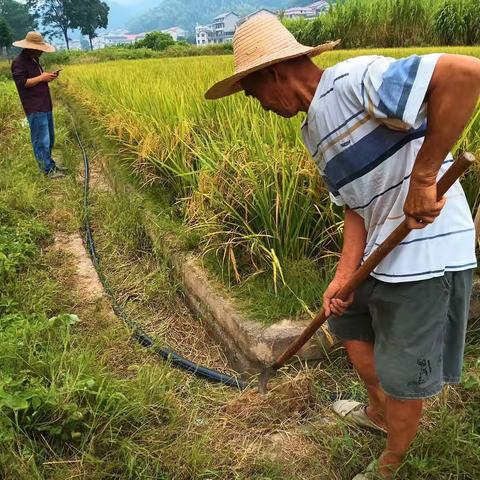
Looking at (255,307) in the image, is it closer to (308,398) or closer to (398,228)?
(308,398)

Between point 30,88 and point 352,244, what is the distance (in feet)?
15.1

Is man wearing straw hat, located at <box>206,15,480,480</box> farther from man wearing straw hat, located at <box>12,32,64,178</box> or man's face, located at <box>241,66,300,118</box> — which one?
man wearing straw hat, located at <box>12,32,64,178</box>

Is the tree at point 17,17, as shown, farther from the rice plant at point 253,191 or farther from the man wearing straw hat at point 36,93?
the rice plant at point 253,191

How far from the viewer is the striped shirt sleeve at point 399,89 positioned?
104 centimetres

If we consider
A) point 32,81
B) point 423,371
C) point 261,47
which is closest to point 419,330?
point 423,371

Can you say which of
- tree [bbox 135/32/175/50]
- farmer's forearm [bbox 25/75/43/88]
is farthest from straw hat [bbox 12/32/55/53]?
tree [bbox 135/32/175/50]

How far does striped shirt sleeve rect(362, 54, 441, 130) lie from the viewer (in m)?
1.04

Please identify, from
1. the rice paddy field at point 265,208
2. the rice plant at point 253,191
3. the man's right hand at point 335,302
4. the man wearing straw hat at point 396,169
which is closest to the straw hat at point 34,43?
the rice plant at point 253,191

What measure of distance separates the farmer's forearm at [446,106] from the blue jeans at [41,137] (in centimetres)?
479

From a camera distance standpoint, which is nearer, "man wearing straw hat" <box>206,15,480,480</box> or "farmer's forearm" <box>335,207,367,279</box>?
"man wearing straw hat" <box>206,15,480,480</box>

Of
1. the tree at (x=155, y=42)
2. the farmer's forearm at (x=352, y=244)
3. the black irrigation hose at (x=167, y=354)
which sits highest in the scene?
the tree at (x=155, y=42)

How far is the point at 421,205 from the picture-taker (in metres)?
1.12

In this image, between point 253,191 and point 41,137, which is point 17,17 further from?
point 253,191

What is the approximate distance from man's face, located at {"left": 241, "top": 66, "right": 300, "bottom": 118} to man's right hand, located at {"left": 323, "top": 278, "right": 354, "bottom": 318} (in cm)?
53
